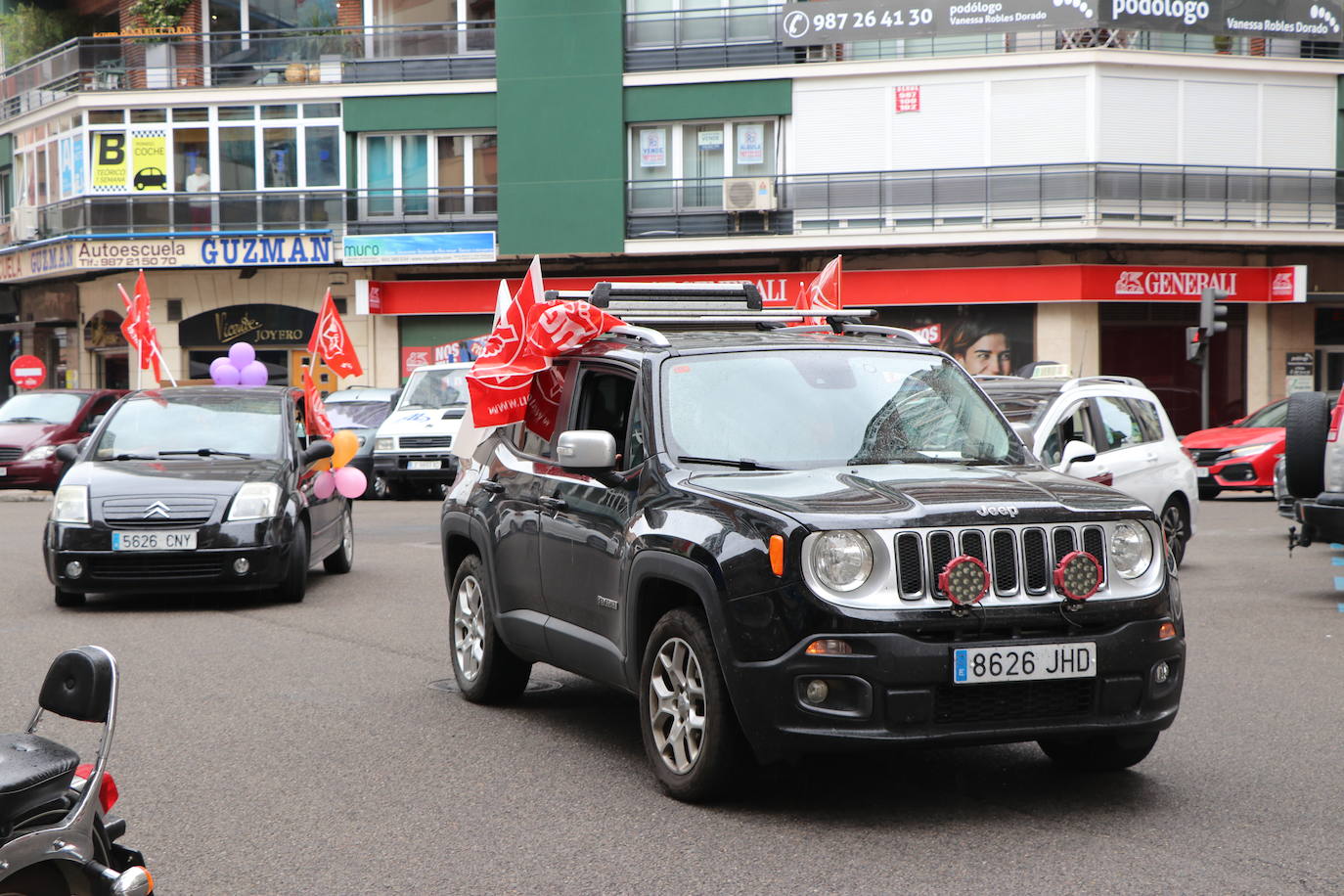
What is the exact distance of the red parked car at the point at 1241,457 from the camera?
2286 cm

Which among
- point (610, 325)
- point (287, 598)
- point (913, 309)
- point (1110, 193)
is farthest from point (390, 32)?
point (610, 325)

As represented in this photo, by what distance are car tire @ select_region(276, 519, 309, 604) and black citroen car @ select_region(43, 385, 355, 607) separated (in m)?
0.01

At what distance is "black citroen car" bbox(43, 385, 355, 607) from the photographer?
11.5m

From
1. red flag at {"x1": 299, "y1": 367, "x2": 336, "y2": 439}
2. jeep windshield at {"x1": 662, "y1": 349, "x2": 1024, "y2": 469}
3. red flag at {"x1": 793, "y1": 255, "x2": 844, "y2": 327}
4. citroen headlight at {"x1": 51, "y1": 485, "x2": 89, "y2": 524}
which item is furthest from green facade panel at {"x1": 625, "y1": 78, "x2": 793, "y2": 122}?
jeep windshield at {"x1": 662, "y1": 349, "x2": 1024, "y2": 469}

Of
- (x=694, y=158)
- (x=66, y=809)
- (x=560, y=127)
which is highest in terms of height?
(x=560, y=127)

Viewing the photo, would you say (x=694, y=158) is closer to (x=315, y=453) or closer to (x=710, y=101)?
(x=710, y=101)

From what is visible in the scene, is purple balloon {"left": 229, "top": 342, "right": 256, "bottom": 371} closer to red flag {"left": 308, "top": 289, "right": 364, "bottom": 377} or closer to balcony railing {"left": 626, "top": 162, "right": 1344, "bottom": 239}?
red flag {"left": 308, "top": 289, "right": 364, "bottom": 377}

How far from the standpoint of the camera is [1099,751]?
6.27 m

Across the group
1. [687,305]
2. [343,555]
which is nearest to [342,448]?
[343,555]

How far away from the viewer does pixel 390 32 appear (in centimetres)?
3738

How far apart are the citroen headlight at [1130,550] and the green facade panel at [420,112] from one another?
32303 millimetres

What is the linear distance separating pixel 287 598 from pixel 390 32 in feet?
90.2

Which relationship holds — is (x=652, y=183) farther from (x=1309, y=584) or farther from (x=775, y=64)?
(x=1309, y=584)

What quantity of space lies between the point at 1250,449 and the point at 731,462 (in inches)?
722
